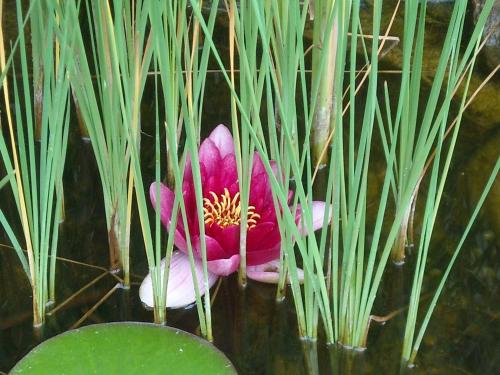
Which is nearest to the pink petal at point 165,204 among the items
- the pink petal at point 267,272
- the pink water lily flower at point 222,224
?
the pink water lily flower at point 222,224

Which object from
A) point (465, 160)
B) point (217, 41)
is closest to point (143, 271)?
point (465, 160)

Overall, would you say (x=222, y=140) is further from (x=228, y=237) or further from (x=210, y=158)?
(x=228, y=237)

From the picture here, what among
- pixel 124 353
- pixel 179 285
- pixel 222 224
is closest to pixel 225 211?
pixel 222 224

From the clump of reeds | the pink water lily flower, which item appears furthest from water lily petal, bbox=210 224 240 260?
the clump of reeds

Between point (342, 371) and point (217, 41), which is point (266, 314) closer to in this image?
point (342, 371)

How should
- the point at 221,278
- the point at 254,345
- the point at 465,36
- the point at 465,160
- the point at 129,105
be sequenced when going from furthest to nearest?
1. the point at 465,36
2. the point at 465,160
3. the point at 221,278
4. the point at 254,345
5. the point at 129,105

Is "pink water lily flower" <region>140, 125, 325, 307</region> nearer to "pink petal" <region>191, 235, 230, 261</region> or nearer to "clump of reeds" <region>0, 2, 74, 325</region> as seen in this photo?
"pink petal" <region>191, 235, 230, 261</region>

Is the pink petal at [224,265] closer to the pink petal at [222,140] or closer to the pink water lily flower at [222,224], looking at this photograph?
the pink water lily flower at [222,224]
